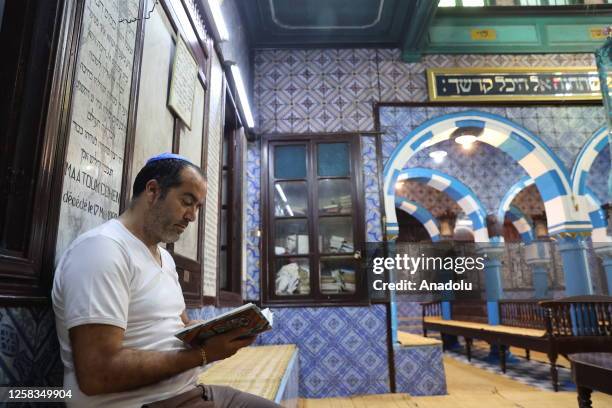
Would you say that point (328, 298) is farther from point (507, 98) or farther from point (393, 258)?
point (507, 98)

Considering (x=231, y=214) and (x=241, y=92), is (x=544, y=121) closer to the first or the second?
(x=241, y=92)

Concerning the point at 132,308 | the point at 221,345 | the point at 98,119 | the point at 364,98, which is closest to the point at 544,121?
the point at 364,98

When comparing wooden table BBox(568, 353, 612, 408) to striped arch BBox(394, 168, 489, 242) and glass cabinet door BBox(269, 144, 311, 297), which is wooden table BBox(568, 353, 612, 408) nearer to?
glass cabinet door BBox(269, 144, 311, 297)

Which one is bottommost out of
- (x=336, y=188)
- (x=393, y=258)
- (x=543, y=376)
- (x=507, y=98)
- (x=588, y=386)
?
(x=543, y=376)

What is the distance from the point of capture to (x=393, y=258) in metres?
5.33

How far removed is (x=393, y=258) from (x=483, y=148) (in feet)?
19.9

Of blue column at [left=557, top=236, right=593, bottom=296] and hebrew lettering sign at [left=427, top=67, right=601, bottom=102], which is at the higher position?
hebrew lettering sign at [left=427, top=67, right=601, bottom=102]

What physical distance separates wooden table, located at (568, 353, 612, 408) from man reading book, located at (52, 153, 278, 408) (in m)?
2.22

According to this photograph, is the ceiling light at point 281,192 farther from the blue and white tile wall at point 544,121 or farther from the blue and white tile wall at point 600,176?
the blue and white tile wall at point 600,176

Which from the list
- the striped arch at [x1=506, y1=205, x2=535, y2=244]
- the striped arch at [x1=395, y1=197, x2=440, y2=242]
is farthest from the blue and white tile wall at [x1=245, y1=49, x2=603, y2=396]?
the striped arch at [x1=395, y1=197, x2=440, y2=242]

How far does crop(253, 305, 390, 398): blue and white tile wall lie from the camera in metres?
4.94

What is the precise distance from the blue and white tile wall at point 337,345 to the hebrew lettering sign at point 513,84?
3.06 metres

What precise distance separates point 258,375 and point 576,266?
524cm

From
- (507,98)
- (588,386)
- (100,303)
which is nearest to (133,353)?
(100,303)
